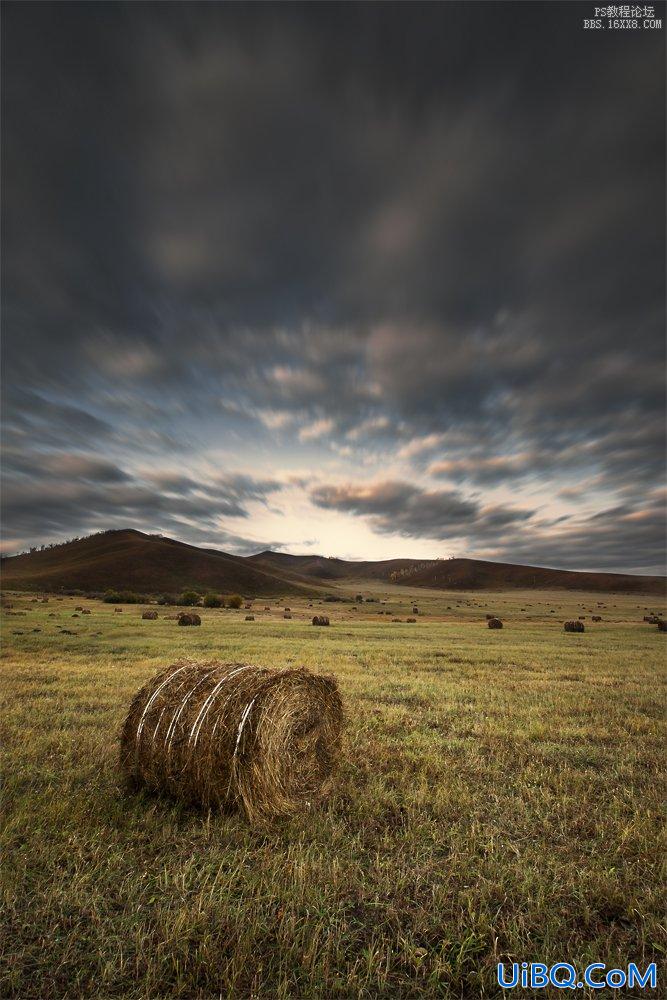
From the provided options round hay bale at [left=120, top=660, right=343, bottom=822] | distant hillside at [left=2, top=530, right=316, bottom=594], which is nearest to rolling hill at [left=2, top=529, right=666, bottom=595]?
distant hillside at [left=2, top=530, right=316, bottom=594]

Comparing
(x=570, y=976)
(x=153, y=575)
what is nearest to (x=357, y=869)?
(x=570, y=976)

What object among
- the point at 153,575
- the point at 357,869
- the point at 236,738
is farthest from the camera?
the point at 153,575

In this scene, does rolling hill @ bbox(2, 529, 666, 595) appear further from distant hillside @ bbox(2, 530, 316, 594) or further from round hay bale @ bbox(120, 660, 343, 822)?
round hay bale @ bbox(120, 660, 343, 822)

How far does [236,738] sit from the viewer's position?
5.99m

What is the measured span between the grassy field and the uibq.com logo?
0.08 meters

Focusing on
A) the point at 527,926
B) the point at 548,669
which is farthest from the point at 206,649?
the point at 527,926

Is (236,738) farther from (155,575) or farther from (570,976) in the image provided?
(155,575)

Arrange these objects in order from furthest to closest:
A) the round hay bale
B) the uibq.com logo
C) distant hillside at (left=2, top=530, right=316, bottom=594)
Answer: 1. distant hillside at (left=2, top=530, right=316, bottom=594)
2. the round hay bale
3. the uibq.com logo

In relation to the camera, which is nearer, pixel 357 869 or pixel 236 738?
pixel 357 869

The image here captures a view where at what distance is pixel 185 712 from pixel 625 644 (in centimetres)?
2881

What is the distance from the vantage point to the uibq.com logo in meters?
3.42

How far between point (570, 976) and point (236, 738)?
4084mm

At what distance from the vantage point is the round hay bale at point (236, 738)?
19.2ft

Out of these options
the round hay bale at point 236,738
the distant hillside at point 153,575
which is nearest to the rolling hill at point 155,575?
the distant hillside at point 153,575
